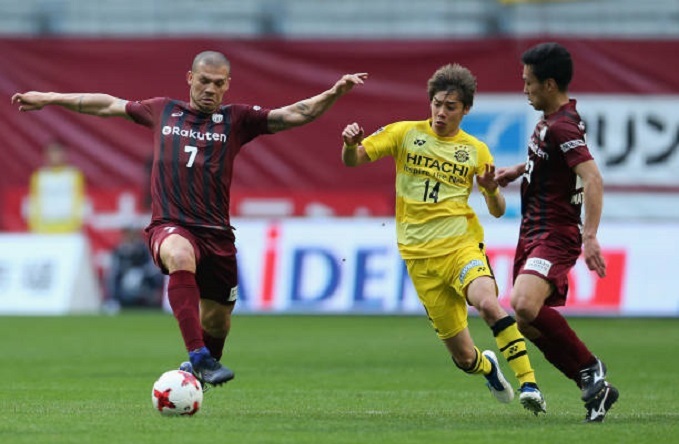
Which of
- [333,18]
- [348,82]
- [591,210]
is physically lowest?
[591,210]

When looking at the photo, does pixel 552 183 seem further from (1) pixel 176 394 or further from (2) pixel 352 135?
(1) pixel 176 394

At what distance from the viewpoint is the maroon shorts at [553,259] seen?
8805mm

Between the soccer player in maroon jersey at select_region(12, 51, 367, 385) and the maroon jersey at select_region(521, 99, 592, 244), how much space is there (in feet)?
4.06

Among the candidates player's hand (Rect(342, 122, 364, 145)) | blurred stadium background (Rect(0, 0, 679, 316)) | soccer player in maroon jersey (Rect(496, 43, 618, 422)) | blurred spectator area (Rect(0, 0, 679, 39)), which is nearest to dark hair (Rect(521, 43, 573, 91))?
soccer player in maroon jersey (Rect(496, 43, 618, 422))

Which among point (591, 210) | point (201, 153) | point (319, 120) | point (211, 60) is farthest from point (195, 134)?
point (319, 120)

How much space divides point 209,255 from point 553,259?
89.5 inches

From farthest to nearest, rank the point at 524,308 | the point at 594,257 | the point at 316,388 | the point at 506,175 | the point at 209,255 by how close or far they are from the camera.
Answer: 1. the point at 316,388
2. the point at 209,255
3. the point at 506,175
4. the point at 524,308
5. the point at 594,257

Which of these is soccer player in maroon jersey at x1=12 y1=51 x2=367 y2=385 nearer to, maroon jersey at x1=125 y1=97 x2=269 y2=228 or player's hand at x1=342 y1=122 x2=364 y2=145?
maroon jersey at x1=125 y1=97 x2=269 y2=228

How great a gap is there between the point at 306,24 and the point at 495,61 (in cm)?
379

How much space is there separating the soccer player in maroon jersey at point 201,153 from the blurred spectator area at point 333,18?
12889mm

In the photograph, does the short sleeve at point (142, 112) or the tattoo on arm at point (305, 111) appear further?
the short sleeve at point (142, 112)

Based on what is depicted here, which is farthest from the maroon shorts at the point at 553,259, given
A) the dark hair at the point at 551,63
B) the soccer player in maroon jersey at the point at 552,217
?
the dark hair at the point at 551,63

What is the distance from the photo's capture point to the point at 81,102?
32.7 ft

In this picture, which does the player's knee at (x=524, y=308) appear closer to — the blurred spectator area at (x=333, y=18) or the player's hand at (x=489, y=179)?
the player's hand at (x=489, y=179)
